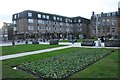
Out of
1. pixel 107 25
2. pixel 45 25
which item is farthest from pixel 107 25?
pixel 45 25

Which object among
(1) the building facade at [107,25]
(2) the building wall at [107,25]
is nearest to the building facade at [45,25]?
(1) the building facade at [107,25]

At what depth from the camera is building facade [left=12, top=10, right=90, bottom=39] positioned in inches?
2292

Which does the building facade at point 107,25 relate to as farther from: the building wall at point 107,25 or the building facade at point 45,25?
the building facade at point 45,25

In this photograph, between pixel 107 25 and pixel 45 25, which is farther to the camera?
pixel 107 25

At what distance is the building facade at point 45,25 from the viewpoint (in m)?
58.2

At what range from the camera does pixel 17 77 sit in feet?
26.1

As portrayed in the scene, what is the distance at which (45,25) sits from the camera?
64.7 metres

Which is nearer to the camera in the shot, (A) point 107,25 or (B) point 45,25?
(B) point 45,25

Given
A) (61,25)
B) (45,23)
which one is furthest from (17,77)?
(61,25)

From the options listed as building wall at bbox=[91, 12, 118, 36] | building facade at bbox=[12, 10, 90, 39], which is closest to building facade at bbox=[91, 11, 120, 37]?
building wall at bbox=[91, 12, 118, 36]

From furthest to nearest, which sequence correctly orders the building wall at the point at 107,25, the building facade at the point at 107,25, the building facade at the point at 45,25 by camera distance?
the building wall at the point at 107,25 → the building facade at the point at 107,25 → the building facade at the point at 45,25

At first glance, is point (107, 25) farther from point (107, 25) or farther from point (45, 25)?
point (45, 25)

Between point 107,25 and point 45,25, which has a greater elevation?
point 107,25

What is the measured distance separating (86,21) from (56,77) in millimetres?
77579
